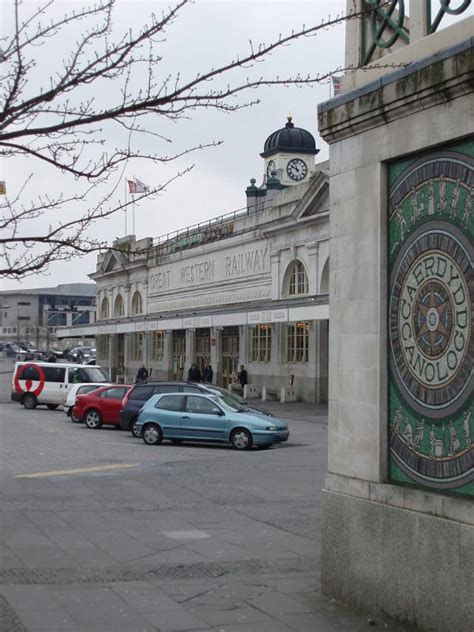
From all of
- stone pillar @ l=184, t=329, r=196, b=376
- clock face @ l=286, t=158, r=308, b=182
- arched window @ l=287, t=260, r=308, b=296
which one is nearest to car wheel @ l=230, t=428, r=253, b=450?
arched window @ l=287, t=260, r=308, b=296

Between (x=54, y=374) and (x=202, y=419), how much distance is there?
59.8ft

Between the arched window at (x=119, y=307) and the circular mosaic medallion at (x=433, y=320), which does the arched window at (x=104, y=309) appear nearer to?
the arched window at (x=119, y=307)

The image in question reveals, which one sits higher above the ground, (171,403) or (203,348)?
(203,348)

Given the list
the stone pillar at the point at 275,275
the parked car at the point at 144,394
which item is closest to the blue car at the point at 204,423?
the parked car at the point at 144,394

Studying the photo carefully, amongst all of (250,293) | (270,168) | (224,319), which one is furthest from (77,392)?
(270,168)

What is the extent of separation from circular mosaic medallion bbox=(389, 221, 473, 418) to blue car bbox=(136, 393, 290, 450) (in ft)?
51.9

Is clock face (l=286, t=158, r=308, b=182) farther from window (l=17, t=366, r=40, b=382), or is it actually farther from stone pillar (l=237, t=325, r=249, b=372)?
window (l=17, t=366, r=40, b=382)

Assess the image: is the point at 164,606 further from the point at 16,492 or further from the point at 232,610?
the point at 16,492

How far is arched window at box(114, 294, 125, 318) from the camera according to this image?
247 feet

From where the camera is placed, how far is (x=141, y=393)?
2858cm

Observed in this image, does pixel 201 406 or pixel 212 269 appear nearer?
pixel 201 406

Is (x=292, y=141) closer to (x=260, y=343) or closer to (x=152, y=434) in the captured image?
(x=260, y=343)

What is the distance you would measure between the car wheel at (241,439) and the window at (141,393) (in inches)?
184

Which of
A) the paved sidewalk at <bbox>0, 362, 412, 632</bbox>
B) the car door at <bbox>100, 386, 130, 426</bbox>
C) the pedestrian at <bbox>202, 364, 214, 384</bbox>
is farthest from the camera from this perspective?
the pedestrian at <bbox>202, 364, 214, 384</bbox>
